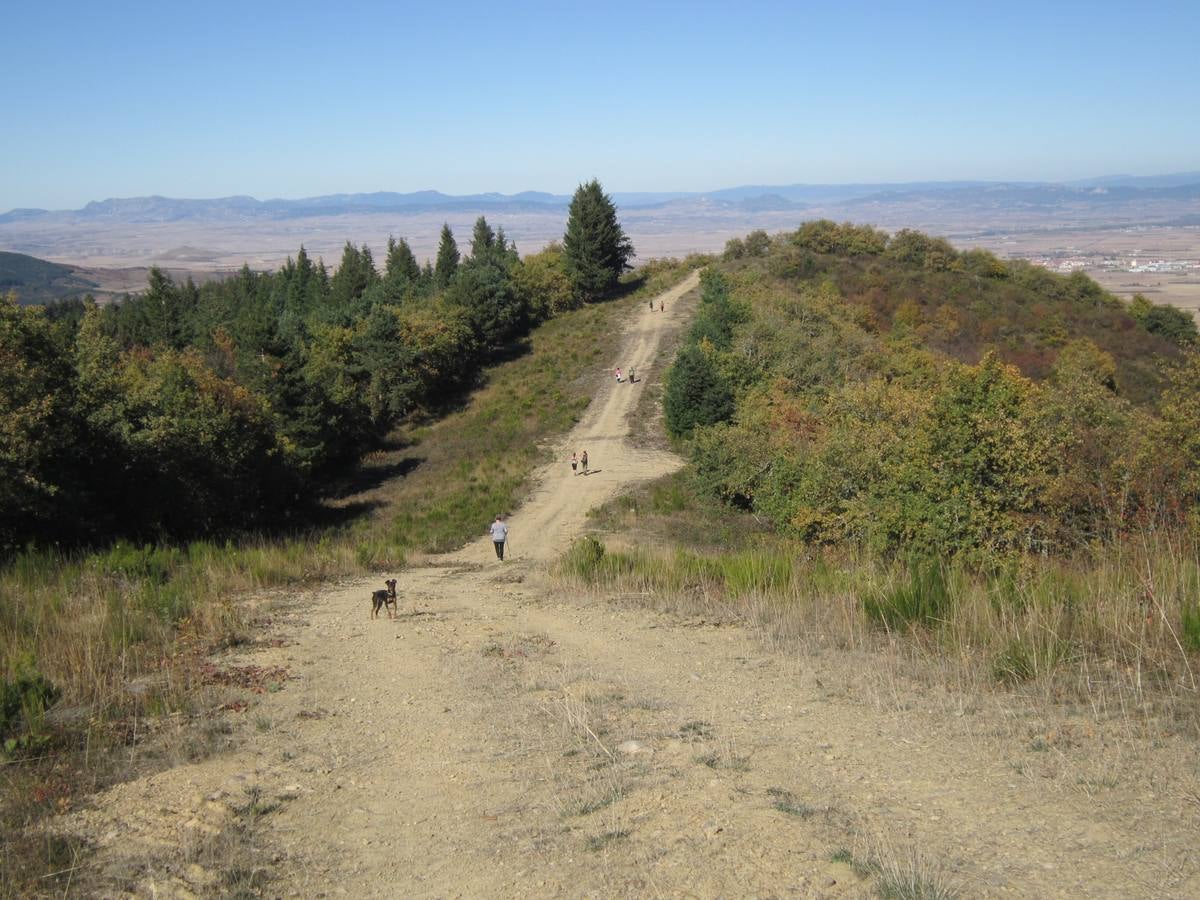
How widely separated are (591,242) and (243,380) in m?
39.7

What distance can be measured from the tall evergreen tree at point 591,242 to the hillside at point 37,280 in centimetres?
11927

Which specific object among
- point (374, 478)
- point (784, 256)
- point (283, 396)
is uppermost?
point (784, 256)

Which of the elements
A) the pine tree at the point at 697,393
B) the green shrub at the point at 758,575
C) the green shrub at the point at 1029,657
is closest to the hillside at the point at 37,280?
the pine tree at the point at 697,393

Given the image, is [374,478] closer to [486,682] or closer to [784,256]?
[486,682]

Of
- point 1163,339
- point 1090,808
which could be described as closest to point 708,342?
point 1090,808

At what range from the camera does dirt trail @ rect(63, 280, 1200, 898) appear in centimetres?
463

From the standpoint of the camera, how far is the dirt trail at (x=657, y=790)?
→ 4629mm

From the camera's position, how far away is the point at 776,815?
17.0 feet

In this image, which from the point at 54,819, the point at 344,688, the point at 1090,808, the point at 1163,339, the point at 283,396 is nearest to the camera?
the point at 1090,808

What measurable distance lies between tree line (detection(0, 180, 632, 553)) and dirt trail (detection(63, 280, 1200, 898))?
12789 millimetres

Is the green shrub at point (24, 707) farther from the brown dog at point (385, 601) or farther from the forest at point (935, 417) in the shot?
the forest at point (935, 417)

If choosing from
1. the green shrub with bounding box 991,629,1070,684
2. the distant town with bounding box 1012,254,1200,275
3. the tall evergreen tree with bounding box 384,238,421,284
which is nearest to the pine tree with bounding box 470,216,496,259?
the tall evergreen tree with bounding box 384,238,421,284

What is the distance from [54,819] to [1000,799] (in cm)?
576

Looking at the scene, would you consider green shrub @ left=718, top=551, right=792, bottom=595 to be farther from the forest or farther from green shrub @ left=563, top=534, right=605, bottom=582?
the forest
